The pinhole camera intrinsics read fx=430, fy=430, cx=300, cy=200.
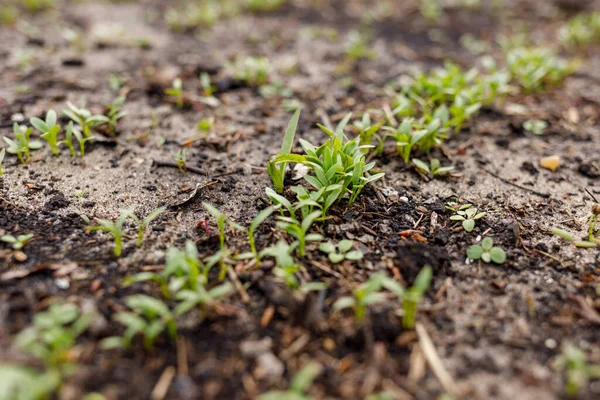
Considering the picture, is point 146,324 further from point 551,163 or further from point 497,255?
point 551,163

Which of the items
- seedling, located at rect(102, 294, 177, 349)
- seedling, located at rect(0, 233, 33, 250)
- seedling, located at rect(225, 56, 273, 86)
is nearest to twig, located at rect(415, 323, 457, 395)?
seedling, located at rect(102, 294, 177, 349)

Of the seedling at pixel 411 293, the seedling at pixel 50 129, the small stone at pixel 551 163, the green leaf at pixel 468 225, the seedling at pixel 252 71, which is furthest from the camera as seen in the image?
the seedling at pixel 252 71

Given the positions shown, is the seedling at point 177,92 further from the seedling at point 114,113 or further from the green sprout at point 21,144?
the green sprout at point 21,144

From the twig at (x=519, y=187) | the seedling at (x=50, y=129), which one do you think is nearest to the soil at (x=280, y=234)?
the twig at (x=519, y=187)

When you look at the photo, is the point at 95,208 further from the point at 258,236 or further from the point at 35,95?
the point at 35,95

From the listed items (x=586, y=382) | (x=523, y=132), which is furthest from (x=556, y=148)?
(x=586, y=382)
